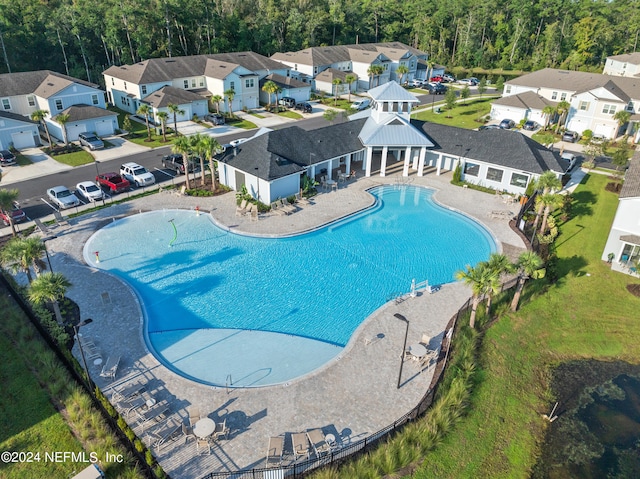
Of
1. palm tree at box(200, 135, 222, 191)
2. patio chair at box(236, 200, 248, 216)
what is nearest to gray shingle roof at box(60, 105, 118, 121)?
palm tree at box(200, 135, 222, 191)

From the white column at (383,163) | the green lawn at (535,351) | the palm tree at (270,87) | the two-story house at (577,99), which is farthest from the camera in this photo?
the palm tree at (270,87)

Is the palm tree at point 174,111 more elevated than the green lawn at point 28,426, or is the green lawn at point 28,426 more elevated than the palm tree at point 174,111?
the palm tree at point 174,111

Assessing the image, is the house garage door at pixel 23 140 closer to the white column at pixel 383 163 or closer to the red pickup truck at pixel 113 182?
the red pickup truck at pixel 113 182

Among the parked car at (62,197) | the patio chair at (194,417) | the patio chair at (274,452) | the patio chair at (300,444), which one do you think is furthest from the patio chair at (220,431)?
the parked car at (62,197)

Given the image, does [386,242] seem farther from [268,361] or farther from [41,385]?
[41,385]

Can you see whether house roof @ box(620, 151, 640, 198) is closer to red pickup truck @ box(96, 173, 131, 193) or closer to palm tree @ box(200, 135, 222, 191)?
palm tree @ box(200, 135, 222, 191)

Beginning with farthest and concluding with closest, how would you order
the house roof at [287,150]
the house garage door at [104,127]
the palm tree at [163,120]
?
the house garage door at [104,127], the palm tree at [163,120], the house roof at [287,150]
